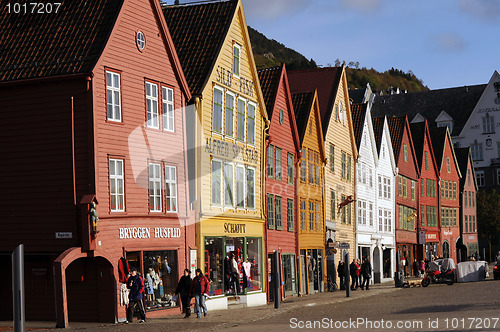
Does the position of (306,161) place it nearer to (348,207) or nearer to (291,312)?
(348,207)

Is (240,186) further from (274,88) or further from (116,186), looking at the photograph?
(116,186)

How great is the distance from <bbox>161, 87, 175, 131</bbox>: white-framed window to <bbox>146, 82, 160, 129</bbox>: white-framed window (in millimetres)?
500

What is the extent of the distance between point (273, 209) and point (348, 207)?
1375cm

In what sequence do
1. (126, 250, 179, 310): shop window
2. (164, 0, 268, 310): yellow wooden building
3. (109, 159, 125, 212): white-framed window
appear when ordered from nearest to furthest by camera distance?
(109, 159, 125, 212): white-framed window → (126, 250, 179, 310): shop window → (164, 0, 268, 310): yellow wooden building

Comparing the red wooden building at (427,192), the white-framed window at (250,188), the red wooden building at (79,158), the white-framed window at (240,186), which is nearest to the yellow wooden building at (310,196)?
the white-framed window at (250,188)

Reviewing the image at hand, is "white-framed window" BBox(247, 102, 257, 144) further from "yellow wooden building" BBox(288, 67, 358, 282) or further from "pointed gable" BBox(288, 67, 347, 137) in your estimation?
"pointed gable" BBox(288, 67, 347, 137)

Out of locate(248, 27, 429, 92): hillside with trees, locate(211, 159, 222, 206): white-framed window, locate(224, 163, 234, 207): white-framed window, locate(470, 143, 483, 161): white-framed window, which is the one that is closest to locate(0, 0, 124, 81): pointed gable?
locate(211, 159, 222, 206): white-framed window

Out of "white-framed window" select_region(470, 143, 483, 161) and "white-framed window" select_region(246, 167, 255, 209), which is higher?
"white-framed window" select_region(470, 143, 483, 161)

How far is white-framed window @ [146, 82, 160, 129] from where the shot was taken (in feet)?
94.3

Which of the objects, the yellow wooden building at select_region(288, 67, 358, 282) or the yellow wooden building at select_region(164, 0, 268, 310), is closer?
the yellow wooden building at select_region(164, 0, 268, 310)

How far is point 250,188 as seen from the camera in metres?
36.8

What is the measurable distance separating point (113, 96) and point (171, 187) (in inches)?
179

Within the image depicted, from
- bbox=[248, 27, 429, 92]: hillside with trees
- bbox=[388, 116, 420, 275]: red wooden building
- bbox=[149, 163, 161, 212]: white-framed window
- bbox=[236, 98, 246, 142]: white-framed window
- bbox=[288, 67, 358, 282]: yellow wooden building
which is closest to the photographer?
bbox=[149, 163, 161, 212]: white-framed window

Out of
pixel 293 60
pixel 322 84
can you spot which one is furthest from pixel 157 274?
pixel 293 60
